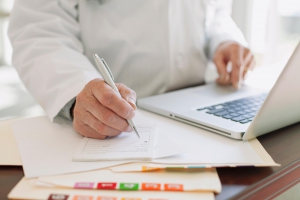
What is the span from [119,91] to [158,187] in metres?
0.21

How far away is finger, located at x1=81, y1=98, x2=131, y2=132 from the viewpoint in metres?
0.47

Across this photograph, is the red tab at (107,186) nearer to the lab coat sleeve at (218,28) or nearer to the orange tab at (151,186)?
the orange tab at (151,186)

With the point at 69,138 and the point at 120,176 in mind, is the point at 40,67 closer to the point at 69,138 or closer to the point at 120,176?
the point at 69,138

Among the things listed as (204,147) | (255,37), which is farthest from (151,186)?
(255,37)

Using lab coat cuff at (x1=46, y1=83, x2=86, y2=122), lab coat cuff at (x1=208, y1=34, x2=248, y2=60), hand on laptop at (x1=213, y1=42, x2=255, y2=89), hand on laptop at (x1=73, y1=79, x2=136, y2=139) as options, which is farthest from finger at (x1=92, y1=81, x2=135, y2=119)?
lab coat cuff at (x1=208, y1=34, x2=248, y2=60)

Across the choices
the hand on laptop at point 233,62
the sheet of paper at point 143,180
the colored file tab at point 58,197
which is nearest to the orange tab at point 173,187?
the sheet of paper at point 143,180

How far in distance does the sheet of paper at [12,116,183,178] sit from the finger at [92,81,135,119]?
66 mm

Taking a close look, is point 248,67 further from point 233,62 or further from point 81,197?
point 81,197

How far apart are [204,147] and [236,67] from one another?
406 mm

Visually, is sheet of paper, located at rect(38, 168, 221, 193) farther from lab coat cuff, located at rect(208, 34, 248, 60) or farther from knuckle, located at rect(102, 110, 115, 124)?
lab coat cuff, located at rect(208, 34, 248, 60)

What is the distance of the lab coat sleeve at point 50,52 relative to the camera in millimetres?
588

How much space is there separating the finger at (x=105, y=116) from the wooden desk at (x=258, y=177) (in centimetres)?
13

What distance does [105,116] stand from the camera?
1.55 feet

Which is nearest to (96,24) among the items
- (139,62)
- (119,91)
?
(139,62)
